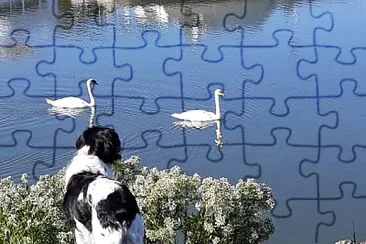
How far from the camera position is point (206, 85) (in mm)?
6719

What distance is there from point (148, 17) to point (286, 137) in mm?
1981

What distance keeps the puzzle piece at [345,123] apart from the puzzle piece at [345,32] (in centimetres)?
29

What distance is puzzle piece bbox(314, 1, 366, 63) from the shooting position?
652cm

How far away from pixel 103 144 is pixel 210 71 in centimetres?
461

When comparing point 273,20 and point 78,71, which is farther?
point 273,20

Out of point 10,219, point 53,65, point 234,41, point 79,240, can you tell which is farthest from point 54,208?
point 234,41

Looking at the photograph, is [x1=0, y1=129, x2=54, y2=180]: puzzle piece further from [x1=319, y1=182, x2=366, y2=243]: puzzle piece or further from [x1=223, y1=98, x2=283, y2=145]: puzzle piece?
[x1=319, y1=182, x2=366, y2=243]: puzzle piece

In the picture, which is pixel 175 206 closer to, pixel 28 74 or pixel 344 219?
pixel 344 219

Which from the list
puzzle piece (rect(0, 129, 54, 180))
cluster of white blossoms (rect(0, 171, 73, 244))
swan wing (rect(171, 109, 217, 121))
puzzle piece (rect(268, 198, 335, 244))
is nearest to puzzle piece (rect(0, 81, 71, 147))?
puzzle piece (rect(0, 129, 54, 180))

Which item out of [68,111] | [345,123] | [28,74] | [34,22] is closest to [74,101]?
[68,111]

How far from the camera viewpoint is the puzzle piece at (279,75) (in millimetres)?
6477

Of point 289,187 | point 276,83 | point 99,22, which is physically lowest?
point 289,187

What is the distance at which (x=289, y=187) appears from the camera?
17.0 ft

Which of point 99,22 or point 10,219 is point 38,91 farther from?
point 10,219
